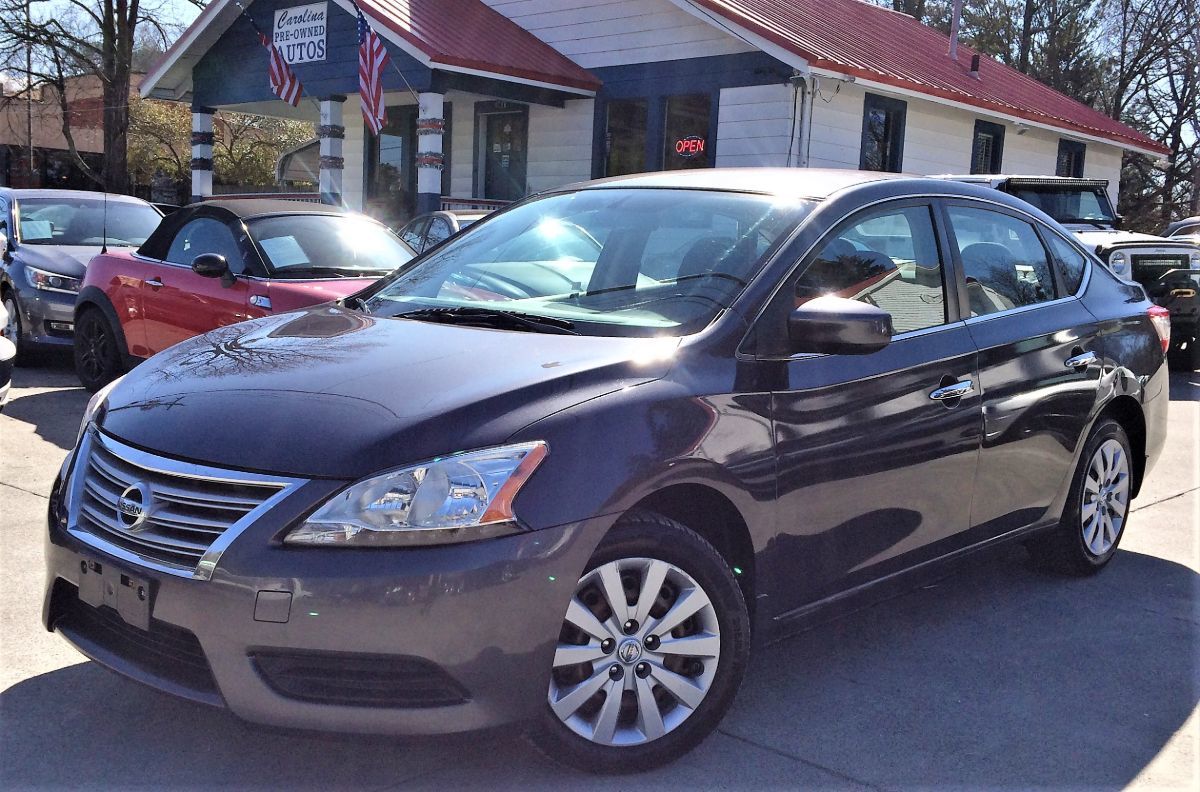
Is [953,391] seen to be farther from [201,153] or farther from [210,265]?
[201,153]

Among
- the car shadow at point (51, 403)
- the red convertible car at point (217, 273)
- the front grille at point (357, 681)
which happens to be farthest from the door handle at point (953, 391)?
the car shadow at point (51, 403)

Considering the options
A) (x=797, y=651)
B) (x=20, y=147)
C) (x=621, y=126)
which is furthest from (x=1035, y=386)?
(x=20, y=147)

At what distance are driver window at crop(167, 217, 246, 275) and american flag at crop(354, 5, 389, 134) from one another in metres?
7.89

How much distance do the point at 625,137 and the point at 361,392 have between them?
14.8 metres

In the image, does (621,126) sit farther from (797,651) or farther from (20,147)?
(20,147)

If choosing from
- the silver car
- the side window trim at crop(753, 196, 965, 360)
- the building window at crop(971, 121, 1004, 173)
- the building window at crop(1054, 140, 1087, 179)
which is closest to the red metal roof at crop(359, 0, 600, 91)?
the silver car

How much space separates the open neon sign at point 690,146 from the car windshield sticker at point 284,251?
9440 mm

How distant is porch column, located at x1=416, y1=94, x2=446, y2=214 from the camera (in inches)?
624

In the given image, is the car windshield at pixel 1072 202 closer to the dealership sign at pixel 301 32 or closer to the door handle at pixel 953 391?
the door handle at pixel 953 391

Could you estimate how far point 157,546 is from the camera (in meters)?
2.78

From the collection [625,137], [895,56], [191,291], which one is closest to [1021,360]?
[191,291]

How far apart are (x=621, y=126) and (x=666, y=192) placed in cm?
1360

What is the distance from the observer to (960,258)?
13.6 feet

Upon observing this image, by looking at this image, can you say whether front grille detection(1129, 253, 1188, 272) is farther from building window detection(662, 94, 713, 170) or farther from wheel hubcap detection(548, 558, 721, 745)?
wheel hubcap detection(548, 558, 721, 745)
